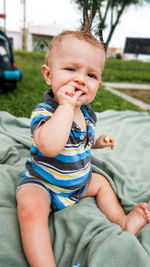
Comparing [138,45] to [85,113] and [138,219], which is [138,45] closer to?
[85,113]

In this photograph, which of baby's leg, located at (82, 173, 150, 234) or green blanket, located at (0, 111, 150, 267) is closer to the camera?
green blanket, located at (0, 111, 150, 267)

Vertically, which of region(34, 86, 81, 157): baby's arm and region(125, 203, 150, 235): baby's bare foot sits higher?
region(34, 86, 81, 157): baby's arm

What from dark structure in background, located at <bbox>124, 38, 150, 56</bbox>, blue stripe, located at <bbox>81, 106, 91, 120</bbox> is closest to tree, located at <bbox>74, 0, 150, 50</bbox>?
blue stripe, located at <bbox>81, 106, 91, 120</bbox>

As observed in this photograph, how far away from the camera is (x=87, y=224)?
0.94 metres

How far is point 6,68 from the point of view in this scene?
3.08m

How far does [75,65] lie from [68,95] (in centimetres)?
14

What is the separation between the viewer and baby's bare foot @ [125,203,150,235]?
101 cm

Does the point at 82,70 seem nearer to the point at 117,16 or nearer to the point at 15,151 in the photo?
the point at 15,151

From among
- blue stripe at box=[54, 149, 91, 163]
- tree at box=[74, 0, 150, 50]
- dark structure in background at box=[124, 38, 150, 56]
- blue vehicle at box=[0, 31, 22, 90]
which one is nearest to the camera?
blue stripe at box=[54, 149, 91, 163]

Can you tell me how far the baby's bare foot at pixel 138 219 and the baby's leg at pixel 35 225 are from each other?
0.39 m

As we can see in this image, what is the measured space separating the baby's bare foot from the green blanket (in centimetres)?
4

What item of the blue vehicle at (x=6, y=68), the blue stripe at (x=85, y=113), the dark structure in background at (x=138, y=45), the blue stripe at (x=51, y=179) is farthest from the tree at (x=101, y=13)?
the dark structure in background at (x=138, y=45)

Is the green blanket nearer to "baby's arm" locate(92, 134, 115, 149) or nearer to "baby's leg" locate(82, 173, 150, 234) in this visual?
"baby's leg" locate(82, 173, 150, 234)

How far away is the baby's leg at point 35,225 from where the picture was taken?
0.77 meters
